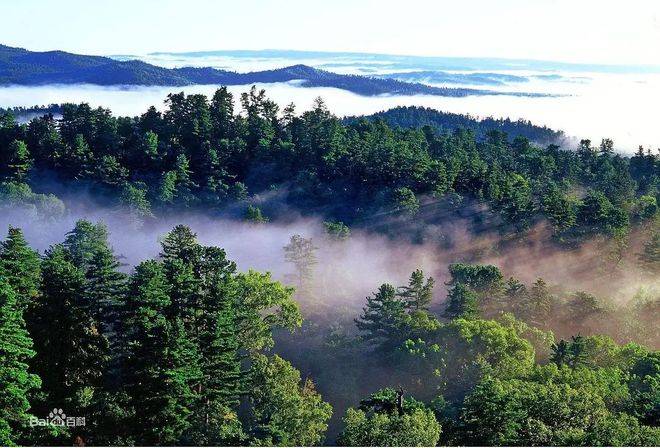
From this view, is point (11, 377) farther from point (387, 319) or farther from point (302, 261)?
point (302, 261)

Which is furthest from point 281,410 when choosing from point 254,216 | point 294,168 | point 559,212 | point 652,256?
point 294,168

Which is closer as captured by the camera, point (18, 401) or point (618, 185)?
point (18, 401)

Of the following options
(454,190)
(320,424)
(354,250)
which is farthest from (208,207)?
(320,424)

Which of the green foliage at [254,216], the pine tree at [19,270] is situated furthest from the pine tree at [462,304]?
the green foliage at [254,216]

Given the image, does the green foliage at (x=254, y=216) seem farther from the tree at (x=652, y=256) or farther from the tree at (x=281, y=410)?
the tree at (x=652, y=256)

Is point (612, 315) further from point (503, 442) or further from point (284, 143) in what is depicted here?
point (284, 143)
